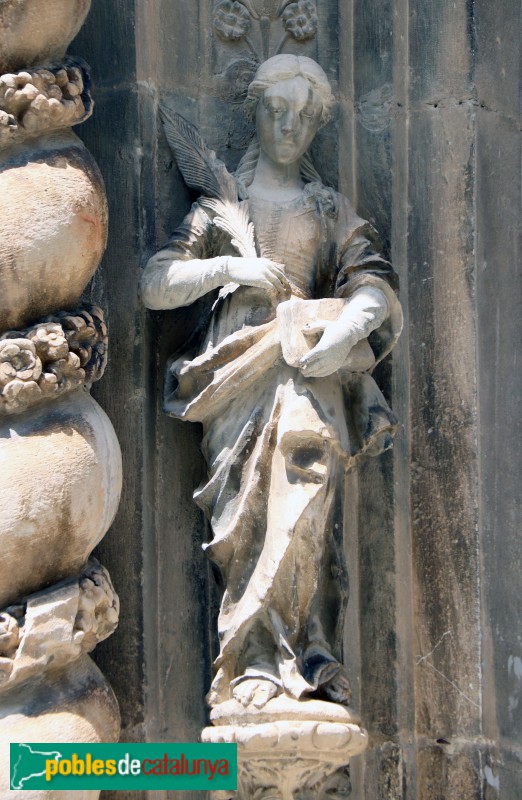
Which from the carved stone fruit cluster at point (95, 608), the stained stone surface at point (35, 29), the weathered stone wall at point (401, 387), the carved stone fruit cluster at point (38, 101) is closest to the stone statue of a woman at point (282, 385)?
the weathered stone wall at point (401, 387)

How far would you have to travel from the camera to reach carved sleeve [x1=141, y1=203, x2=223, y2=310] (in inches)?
263

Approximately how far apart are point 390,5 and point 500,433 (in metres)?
1.47

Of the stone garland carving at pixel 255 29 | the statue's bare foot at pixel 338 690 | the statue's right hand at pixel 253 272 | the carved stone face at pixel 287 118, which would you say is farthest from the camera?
the stone garland carving at pixel 255 29

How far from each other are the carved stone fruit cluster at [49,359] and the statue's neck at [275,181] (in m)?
0.78

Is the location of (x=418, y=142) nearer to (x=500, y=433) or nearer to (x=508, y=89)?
(x=508, y=89)

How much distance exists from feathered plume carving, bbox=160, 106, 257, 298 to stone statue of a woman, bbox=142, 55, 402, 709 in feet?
0.09

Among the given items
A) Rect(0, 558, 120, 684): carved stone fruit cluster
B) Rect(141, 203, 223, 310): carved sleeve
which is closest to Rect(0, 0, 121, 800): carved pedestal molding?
Rect(0, 558, 120, 684): carved stone fruit cluster

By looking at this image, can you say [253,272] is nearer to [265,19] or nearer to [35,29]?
[35,29]

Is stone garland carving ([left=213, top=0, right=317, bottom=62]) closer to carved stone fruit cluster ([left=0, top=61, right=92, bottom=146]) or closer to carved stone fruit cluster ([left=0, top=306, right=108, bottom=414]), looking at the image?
carved stone fruit cluster ([left=0, top=61, right=92, bottom=146])

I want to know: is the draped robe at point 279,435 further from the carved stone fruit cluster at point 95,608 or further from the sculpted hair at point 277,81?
the carved stone fruit cluster at point 95,608

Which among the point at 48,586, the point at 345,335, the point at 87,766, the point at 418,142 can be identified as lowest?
the point at 87,766

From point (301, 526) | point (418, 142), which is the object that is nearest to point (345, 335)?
point (301, 526)

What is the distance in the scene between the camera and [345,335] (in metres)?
6.56

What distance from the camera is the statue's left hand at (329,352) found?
21.4ft
